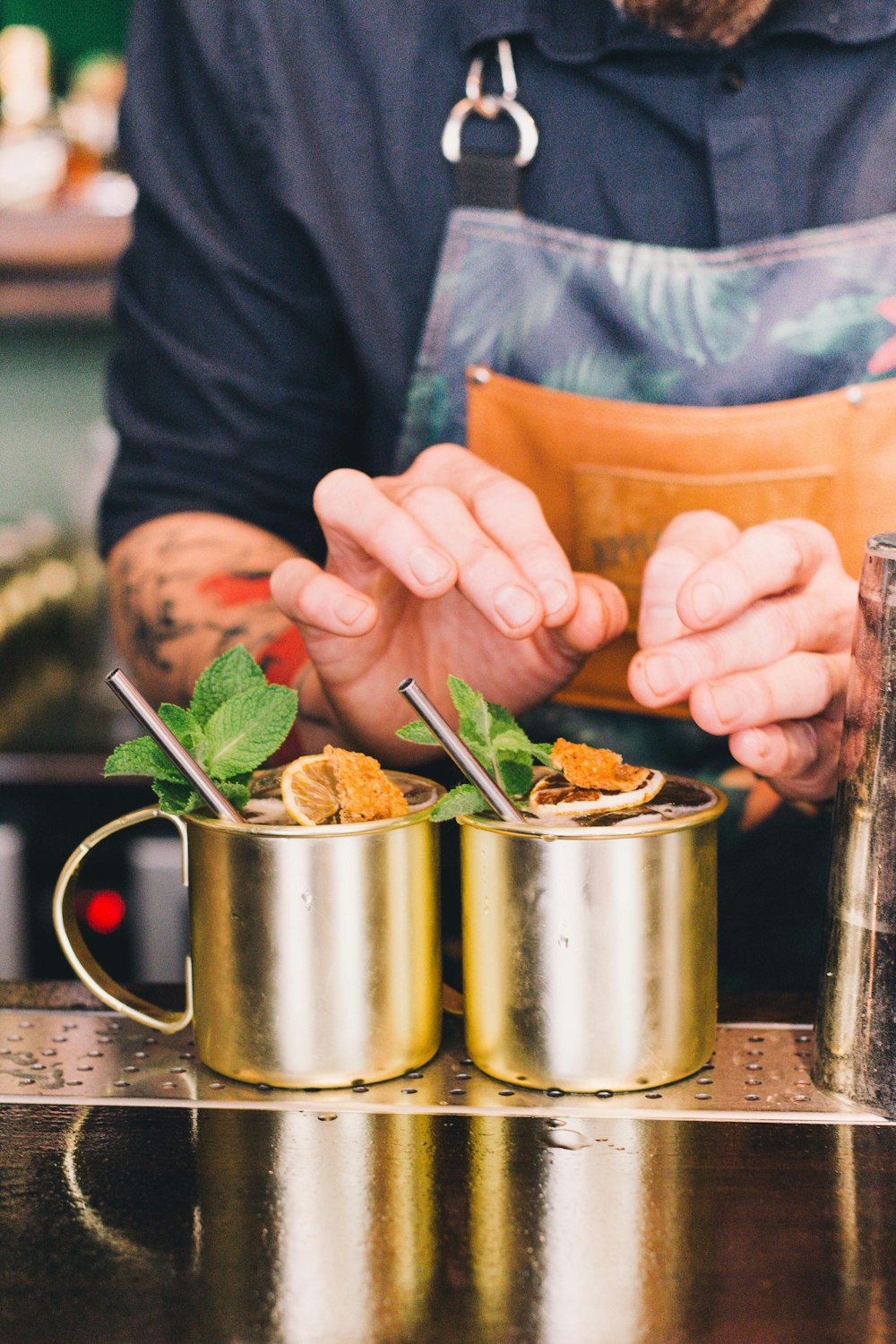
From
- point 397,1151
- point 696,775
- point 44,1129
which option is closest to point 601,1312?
point 397,1151

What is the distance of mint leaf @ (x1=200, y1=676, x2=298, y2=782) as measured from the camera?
805 millimetres

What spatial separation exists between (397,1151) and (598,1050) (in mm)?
116

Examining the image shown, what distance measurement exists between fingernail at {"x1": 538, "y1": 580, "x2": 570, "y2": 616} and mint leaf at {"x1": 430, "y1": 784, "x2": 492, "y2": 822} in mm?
166

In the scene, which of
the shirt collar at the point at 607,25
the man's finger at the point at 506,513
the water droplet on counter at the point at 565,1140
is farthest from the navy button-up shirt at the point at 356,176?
the water droplet on counter at the point at 565,1140

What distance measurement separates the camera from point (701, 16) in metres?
1.23

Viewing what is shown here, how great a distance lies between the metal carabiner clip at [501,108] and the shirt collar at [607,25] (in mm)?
21

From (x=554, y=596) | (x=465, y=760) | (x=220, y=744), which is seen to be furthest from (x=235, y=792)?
(x=554, y=596)

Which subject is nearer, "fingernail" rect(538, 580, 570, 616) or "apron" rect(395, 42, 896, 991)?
"fingernail" rect(538, 580, 570, 616)

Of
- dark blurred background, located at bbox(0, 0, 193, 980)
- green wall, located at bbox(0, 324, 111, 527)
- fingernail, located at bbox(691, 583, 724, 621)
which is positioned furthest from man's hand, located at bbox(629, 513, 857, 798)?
green wall, located at bbox(0, 324, 111, 527)

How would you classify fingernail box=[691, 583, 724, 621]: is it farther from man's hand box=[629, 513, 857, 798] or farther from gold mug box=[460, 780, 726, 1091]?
gold mug box=[460, 780, 726, 1091]

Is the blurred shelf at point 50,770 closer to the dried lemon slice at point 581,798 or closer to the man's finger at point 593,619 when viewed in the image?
the man's finger at point 593,619

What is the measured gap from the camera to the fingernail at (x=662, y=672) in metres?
0.86

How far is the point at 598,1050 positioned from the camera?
0.76 m

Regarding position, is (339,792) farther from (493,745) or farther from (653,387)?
(653,387)
